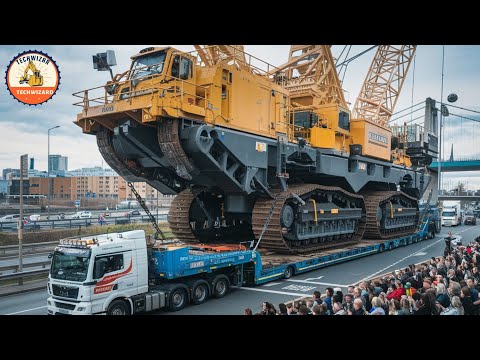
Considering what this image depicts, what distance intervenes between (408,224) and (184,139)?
56.5 feet

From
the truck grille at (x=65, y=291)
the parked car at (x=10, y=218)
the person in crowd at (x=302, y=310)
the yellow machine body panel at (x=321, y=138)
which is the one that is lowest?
the truck grille at (x=65, y=291)

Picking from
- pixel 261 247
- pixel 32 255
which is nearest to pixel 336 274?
pixel 261 247

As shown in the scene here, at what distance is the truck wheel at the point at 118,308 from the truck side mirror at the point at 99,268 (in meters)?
0.73

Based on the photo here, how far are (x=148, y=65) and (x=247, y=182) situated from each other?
14.8ft

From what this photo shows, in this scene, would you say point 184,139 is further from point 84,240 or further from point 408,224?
point 408,224

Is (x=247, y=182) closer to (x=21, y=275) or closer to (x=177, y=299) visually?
(x=177, y=299)

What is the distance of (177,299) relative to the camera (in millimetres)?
10719

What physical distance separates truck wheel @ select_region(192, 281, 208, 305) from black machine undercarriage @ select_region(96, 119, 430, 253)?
9.78 ft

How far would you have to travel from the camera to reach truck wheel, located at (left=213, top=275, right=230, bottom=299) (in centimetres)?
1175

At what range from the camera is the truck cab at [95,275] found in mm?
9141

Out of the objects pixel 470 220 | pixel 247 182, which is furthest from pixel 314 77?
pixel 470 220

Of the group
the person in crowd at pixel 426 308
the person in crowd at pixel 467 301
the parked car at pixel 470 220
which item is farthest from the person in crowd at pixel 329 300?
the parked car at pixel 470 220

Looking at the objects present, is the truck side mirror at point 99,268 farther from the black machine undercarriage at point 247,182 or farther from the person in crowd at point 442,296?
the person in crowd at point 442,296
